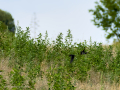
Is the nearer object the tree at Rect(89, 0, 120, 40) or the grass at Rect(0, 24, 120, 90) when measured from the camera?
the grass at Rect(0, 24, 120, 90)

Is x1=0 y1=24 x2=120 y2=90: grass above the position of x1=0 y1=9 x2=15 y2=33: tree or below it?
below

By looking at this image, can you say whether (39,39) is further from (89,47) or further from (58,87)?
(58,87)

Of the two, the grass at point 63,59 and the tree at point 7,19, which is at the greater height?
the tree at point 7,19

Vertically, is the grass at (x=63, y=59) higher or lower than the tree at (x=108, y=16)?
lower

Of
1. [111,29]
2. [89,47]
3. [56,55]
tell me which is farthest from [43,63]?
[111,29]

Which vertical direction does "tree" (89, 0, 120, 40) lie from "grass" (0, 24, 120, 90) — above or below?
above

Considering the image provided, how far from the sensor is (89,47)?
22.2ft

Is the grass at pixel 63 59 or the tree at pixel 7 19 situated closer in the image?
the grass at pixel 63 59

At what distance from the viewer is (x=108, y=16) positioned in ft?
42.9

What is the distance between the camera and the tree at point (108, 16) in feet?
40.0

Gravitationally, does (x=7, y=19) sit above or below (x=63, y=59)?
above

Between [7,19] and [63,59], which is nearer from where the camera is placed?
[63,59]

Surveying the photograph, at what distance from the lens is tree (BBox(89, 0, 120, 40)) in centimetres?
1220

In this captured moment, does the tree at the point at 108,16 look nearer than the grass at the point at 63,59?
No
